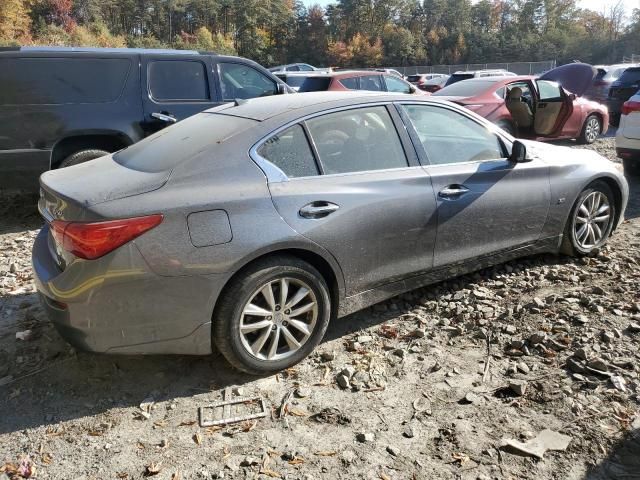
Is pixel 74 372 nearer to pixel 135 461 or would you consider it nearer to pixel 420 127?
pixel 135 461

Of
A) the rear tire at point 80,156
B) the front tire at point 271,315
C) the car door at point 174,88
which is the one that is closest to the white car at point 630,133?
the car door at point 174,88

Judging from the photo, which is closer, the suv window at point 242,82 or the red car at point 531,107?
the suv window at point 242,82

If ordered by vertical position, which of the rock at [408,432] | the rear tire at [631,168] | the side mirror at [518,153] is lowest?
the rock at [408,432]

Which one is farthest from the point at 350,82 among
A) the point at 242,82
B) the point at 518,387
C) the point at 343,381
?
the point at 518,387

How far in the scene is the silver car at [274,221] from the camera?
9.39 feet

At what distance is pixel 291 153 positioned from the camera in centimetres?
338

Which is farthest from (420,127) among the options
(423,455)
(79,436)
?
(79,436)

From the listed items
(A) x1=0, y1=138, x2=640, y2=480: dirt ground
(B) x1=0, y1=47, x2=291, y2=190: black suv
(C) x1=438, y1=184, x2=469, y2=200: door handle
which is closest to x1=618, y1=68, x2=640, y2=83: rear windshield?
(B) x1=0, y1=47, x2=291, y2=190: black suv

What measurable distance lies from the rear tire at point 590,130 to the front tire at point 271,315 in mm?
9994

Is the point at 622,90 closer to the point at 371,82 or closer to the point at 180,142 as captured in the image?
the point at 371,82

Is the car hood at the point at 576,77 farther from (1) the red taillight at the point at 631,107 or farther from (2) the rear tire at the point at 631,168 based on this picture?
(1) the red taillight at the point at 631,107

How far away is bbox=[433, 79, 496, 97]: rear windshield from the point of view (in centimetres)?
1008

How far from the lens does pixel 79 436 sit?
281 centimetres

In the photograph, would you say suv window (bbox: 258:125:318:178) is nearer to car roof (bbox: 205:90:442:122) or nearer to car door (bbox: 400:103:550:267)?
car roof (bbox: 205:90:442:122)
